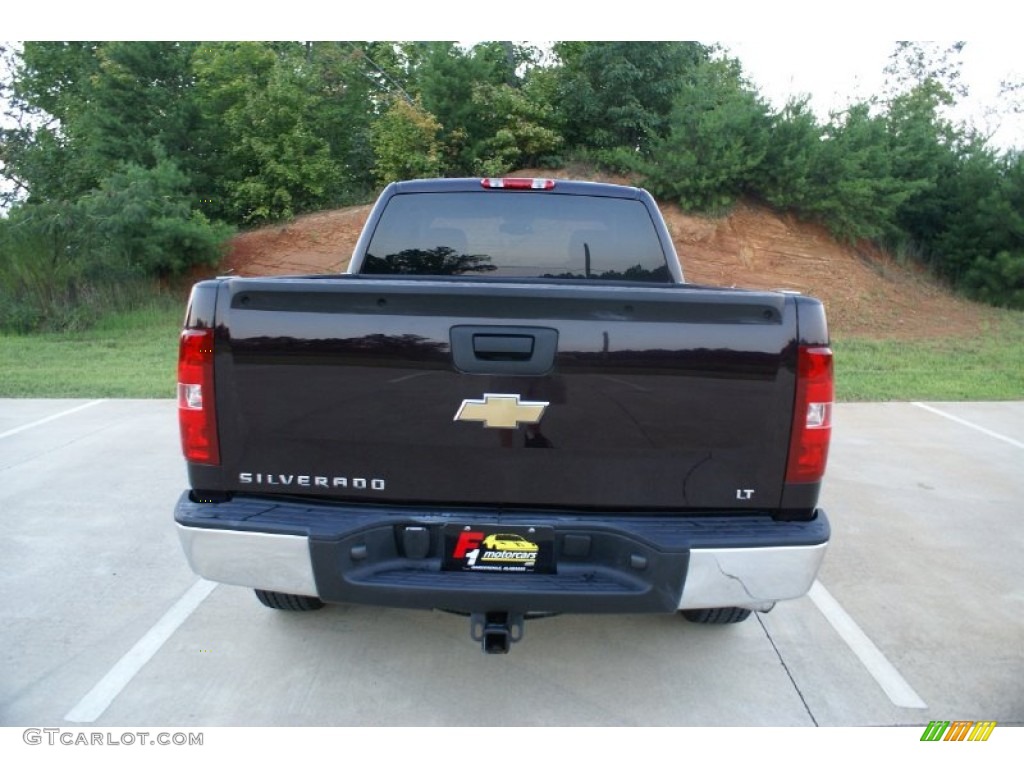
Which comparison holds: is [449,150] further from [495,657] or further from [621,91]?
[495,657]

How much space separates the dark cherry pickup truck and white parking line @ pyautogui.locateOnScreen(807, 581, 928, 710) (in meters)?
0.98

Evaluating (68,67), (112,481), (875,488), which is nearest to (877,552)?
(875,488)

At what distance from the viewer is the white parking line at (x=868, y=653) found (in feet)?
10.3

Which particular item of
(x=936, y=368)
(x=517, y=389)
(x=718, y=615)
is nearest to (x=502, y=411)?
(x=517, y=389)

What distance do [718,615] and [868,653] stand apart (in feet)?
2.26

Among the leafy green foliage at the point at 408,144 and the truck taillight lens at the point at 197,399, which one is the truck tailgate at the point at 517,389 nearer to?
the truck taillight lens at the point at 197,399

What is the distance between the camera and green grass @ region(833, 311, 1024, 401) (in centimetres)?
975

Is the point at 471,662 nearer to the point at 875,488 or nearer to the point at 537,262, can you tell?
the point at 537,262

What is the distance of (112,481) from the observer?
586cm

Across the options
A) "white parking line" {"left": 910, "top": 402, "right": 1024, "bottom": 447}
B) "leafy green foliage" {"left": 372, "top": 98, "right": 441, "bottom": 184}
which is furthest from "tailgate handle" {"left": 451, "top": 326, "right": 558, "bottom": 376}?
"leafy green foliage" {"left": 372, "top": 98, "right": 441, "bottom": 184}

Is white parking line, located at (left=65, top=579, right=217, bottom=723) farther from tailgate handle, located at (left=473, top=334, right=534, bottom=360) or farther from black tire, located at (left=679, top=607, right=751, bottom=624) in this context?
black tire, located at (left=679, top=607, right=751, bottom=624)

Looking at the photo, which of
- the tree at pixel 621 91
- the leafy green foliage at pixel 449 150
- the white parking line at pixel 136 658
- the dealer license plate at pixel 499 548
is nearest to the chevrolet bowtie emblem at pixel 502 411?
the dealer license plate at pixel 499 548

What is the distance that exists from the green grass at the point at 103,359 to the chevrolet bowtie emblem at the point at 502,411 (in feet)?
26.0
